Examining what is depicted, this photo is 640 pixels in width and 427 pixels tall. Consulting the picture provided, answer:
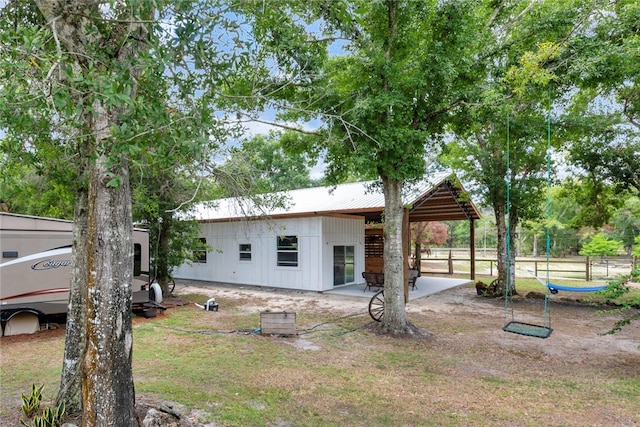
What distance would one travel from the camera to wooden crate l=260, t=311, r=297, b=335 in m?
7.43

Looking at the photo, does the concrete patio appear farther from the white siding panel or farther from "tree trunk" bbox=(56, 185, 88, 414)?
"tree trunk" bbox=(56, 185, 88, 414)

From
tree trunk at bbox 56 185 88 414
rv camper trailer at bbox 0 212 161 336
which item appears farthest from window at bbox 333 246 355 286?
tree trunk at bbox 56 185 88 414

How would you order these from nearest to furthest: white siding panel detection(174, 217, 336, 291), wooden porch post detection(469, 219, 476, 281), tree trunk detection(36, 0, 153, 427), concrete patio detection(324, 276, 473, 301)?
tree trunk detection(36, 0, 153, 427) < concrete patio detection(324, 276, 473, 301) < white siding panel detection(174, 217, 336, 291) < wooden porch post detection(469, 219, 476, 281)

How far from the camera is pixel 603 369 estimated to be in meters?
5.82

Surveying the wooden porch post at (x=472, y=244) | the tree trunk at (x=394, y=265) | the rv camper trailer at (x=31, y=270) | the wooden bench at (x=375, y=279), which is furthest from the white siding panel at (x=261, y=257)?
the wooden porch post at (x=472, y=244)

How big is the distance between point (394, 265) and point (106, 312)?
18.6ft

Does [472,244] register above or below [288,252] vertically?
above

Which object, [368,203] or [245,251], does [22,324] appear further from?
[368,203]

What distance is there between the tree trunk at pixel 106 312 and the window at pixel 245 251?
12.3 meters

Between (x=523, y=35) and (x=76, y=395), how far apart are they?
9036 millimetres

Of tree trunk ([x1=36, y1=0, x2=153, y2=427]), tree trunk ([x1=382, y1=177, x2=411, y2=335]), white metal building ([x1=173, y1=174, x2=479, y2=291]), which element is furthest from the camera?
white metal building ([x1=173, y1=174, x2=479, y2=291])

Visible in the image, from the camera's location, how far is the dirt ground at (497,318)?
20.8ft

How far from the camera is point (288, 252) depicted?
46.3 ft

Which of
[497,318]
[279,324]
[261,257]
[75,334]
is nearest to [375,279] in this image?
[497,318]
